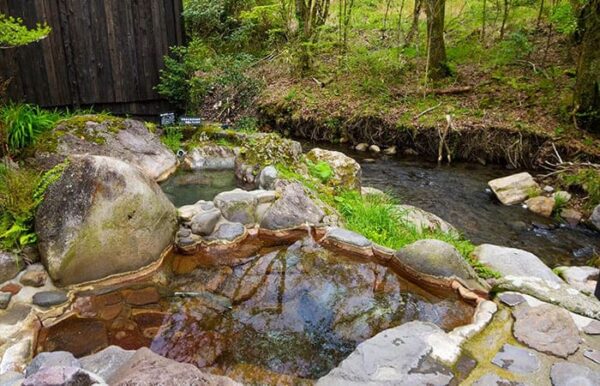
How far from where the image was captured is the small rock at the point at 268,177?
4992 mm

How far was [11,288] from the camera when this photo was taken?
10.2 ft

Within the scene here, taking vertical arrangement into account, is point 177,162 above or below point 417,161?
above

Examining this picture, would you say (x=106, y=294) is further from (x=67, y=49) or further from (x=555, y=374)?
(x=67, y=49)

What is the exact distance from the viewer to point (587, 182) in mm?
6523

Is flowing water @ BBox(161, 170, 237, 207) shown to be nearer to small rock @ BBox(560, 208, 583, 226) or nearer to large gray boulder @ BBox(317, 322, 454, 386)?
large gray boulder @ BBox(317, 322, 454, 386)

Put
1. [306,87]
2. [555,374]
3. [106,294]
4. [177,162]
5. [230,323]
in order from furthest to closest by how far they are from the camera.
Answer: [306,87], [177,162], [106,294], [230,323], [555,374]

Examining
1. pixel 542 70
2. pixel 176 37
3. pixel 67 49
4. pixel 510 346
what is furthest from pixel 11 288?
pixel 542 70

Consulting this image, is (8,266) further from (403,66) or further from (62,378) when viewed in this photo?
(403,66)

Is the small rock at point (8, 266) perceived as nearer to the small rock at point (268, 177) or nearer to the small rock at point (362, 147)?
the small rock at point (268, 177)

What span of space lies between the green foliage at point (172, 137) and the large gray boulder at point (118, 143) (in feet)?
0.79

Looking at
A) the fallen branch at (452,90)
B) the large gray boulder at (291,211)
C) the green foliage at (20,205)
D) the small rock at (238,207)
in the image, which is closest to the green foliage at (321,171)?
the large gray boulder at (291,211)

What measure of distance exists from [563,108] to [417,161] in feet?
9.22

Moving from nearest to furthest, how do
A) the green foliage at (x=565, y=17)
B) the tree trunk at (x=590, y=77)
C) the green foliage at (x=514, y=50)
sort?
the tree trunk at (x=590, y=77) < the green foliage at (x=565, y=17) < the green foliage at (x=514, y=50)

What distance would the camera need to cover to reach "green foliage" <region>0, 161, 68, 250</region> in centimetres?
334
